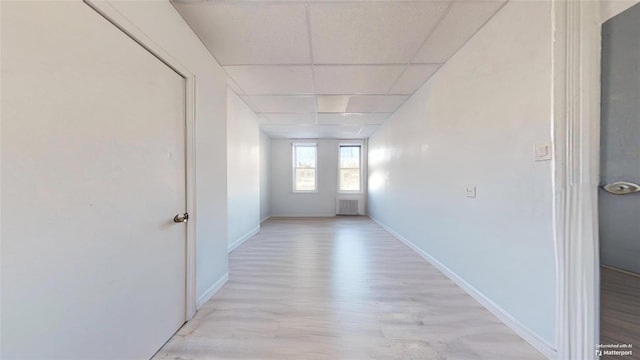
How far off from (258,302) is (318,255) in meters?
1.56

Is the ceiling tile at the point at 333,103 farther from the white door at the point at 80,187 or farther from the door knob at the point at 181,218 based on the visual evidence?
the door knob at the point at 181,218

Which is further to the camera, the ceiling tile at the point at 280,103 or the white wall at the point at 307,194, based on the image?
the white wall at the point at 307,194

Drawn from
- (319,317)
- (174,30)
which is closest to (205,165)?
(174,30)

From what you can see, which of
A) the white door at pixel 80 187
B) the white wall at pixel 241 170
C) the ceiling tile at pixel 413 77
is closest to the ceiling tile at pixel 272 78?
the white wall at pixel 241 170

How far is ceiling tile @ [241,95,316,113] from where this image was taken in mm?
3984

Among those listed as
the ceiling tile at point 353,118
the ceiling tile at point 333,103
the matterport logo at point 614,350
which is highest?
the ceiling tile at point 333,103

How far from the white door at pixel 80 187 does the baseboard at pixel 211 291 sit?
48cm

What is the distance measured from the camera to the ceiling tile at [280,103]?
3.98 m

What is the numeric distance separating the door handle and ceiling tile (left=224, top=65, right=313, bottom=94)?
104 inches

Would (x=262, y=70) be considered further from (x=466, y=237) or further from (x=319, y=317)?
(x=466, y=237)

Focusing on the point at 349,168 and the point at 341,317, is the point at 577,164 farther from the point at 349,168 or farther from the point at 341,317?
the point at 349,168

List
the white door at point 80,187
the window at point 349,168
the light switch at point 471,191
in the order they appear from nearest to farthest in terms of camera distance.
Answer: the white door at point 80,187, the light switch at point 471,191, the window at point 349,168

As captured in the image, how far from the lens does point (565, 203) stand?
3.85ft

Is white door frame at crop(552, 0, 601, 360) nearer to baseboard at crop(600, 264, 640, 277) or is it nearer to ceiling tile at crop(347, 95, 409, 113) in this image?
baseboard at crop(600, 264, 640, 277)
